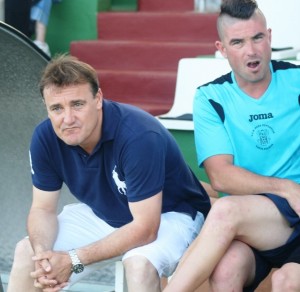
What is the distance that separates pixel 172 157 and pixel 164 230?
0.31 metres

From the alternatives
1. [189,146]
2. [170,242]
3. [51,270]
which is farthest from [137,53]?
[51,270]

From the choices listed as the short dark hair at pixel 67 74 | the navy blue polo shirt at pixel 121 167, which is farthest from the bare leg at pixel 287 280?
the short dark hair at pixel 67 74

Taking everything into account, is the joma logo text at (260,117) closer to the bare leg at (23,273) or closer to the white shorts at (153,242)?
the white shorts at (153,242)

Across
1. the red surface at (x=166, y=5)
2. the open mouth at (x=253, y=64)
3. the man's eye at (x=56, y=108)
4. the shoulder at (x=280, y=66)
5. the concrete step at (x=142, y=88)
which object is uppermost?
the open mouth at (x=253, y=64)

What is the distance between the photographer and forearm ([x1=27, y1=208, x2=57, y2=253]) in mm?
4180

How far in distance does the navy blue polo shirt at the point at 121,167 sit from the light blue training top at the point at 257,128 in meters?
0.18

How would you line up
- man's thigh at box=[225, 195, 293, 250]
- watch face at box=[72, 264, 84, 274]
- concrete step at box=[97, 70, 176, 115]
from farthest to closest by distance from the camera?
concrete step at box=[97, 70, 176, 115] < watch face at box=[72, 264, 84, 274] < man's thigh at box=[225, 195, 293, 250]

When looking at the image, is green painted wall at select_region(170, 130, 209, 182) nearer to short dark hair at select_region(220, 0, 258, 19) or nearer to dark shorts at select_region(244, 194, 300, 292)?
short dark hair at select_region(220, 0, 258, 19)

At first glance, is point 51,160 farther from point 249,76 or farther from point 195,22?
point 195,22

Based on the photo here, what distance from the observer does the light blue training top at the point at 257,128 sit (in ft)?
13.8

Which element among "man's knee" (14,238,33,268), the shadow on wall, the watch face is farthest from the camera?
the shadow on wall

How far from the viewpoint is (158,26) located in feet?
26.9

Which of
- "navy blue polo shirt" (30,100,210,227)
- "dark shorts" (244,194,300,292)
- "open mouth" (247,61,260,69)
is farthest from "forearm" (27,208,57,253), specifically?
"open mouth" (247,61,260,69)

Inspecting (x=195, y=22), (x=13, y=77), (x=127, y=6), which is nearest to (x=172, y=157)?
(x=13, y=77)
